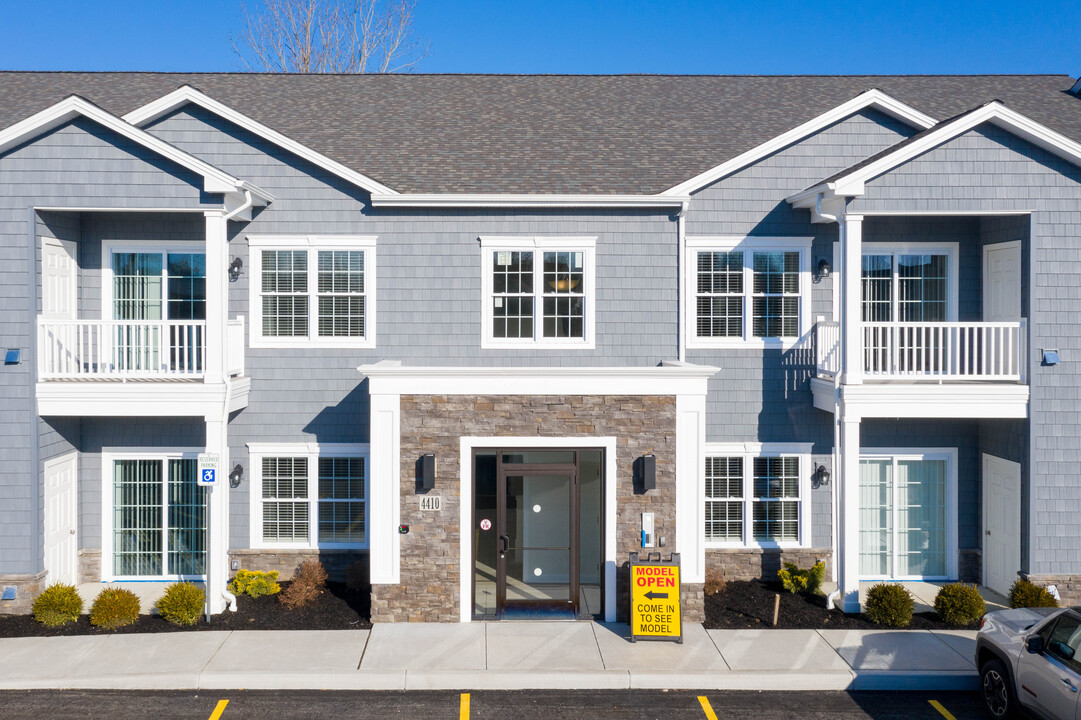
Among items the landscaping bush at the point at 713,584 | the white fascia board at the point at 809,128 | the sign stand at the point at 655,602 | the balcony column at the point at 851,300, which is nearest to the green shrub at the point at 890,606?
the landscaping bush at the point at 713,584

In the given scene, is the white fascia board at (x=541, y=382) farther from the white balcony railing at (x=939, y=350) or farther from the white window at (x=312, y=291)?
the white balcony railing at (x=939, y=350)

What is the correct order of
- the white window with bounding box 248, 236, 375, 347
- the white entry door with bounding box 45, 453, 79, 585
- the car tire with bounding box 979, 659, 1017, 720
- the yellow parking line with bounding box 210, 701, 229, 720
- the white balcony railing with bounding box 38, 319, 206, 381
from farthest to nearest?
the white window with bounding box 248, 236, 375, 347, the white entry door with bounding box 45, 453, 79, 585, the white balcony railing with bounding box 38, 319, 206, 381, the yellow parking line with bounding box 210, 701, 229, 720, the car tire with bounding box 979, 659, 1017, 720

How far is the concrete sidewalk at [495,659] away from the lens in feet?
34.0

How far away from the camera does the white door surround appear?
13547 millimetres

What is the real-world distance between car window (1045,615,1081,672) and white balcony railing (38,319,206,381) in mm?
11636

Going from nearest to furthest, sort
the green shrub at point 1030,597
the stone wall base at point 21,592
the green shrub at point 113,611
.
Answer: the green shrub at point 113,611, the green shrub at point 1030,597, the stone wall base at point 21,592

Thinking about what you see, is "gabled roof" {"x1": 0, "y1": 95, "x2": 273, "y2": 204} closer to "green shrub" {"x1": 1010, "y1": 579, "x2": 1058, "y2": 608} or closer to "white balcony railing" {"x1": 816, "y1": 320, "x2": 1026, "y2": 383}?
"white balcony railing" {"x1": 816, "y1": 320, "x2": 1026, "y2": 383}

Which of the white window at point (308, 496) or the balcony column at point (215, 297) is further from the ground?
the balcony column at point (215, 297)

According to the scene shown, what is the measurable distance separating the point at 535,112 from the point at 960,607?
1196 cm

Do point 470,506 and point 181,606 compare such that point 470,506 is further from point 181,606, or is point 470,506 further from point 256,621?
point 181,606

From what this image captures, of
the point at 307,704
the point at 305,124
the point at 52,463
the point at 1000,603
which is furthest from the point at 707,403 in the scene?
the point at 52,463

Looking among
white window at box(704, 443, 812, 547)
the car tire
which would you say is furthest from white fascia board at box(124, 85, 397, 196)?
the car tire

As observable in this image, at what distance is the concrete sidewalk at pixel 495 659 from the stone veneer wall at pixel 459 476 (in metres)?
0.42

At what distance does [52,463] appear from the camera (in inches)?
523
